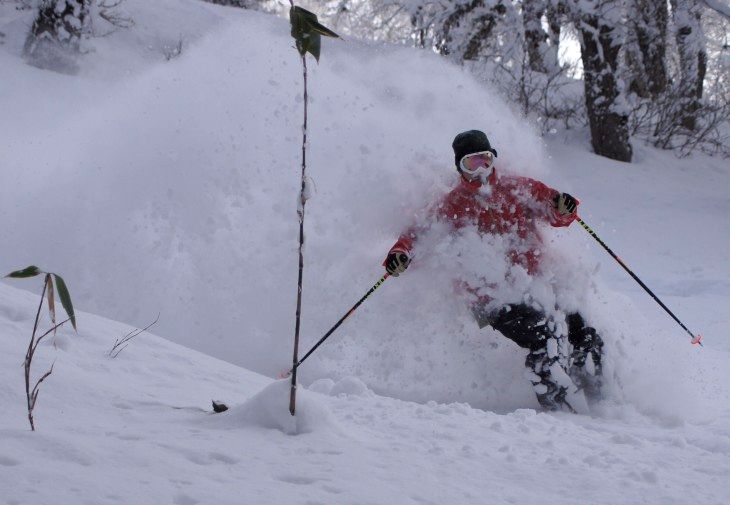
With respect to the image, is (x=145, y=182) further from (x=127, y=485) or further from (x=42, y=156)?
(x=127, y=485)

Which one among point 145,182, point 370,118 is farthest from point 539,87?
point 145,182

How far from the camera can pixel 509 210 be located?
4117 millimetres

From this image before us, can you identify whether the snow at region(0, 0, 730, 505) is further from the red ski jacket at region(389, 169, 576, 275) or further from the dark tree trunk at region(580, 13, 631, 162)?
the dark tree trunk at region(580, 13, 631, 162)

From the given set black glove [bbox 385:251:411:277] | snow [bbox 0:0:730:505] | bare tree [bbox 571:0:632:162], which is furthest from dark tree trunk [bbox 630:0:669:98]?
black glove [bbox 385:251:411:277]

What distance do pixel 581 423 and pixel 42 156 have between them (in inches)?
191

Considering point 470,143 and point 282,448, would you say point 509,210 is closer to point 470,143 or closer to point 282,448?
point 470,143

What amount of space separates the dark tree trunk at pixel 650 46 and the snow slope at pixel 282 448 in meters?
11.2

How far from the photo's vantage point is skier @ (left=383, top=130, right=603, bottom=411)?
13.0 feet

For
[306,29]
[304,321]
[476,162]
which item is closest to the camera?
[306,29]

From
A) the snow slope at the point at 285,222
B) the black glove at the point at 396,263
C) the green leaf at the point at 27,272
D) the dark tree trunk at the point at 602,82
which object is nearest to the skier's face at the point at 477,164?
the snow slope at the point at 285,222

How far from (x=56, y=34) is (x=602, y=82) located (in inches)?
318

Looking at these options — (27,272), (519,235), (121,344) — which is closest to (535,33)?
(519,235)

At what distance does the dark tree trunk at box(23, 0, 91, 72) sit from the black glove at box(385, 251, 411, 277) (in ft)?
30.3

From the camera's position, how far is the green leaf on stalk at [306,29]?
2184 millimetres
